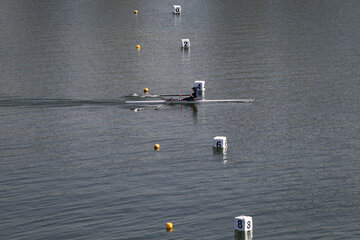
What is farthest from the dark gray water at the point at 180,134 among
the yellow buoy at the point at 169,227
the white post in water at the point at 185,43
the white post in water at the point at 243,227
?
the white post in water at the point at 185,43

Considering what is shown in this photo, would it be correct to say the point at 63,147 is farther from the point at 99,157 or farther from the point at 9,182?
the point at 9,182

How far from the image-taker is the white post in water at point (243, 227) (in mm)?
35781

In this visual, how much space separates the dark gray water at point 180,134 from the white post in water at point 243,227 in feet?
2.36

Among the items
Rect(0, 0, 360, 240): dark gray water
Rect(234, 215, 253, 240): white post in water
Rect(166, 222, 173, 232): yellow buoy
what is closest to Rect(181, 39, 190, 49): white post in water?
Rect(0, 0, 360, 240): dark gray water

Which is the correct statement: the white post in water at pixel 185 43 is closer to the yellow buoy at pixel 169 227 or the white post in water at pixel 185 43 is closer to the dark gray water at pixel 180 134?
the dark gray water at pixel 180 134

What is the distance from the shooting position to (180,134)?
53.3 m

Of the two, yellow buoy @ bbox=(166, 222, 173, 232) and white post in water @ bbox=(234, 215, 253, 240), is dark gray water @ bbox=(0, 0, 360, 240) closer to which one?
yellow buoy @ bbox=(166, 222, 173, 232)

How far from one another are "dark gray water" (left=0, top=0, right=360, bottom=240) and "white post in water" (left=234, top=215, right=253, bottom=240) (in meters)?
0.72

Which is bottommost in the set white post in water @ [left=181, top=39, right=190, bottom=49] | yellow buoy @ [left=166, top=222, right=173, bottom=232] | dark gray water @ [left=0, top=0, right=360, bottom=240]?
yellow buoy @ [left=166, top=222, right=173, bottom=232]

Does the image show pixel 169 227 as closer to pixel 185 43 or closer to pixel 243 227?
pixel 243 227

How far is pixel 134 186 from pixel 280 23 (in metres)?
65.7

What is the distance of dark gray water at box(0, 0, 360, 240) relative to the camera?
3869cm

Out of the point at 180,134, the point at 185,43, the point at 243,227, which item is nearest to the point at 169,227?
the point at 243,227

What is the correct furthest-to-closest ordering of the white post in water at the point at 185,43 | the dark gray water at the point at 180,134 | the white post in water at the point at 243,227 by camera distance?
the white post in water at the point at 185,43
the dark gray water at the point at 180,134
the white post in water at the point at 243,227
